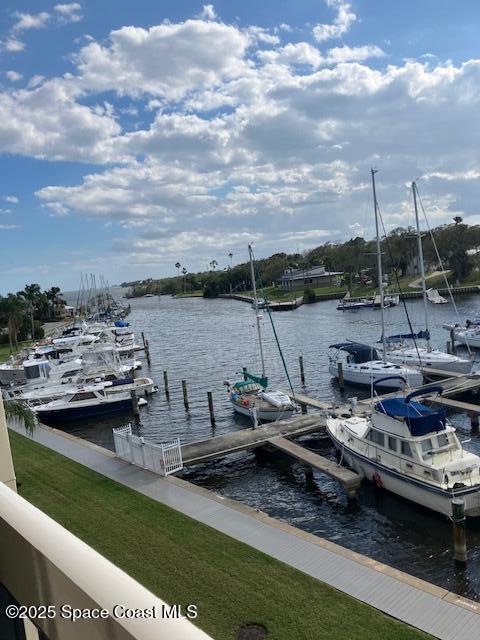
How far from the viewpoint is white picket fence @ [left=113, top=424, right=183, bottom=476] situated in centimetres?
2036

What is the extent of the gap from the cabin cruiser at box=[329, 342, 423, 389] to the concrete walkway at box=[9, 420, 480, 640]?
61.4 ft

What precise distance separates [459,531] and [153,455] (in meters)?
10.8

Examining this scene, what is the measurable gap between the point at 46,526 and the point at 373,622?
1040 cm

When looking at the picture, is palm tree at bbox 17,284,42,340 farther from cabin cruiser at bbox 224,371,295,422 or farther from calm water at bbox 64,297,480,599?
cabin cruiser at bbox 224,371,295,422

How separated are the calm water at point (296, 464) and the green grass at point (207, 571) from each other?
16.2 feet

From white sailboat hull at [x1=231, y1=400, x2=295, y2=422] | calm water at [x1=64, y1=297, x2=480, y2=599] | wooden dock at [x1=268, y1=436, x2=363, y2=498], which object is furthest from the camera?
white sailboat hull at [x1=231, y1=400, x2=295, y2=422]

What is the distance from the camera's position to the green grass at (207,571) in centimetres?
1047

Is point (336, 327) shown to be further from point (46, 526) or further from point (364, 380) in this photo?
point (46, 526)

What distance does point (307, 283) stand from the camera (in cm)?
16162

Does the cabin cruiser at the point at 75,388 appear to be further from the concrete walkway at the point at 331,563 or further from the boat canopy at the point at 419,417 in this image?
the boat canopy at the point at 419,417

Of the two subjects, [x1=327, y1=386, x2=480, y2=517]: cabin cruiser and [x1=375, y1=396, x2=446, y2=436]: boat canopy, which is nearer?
[x1=327, y1=386, x2=480, y2=517]: cabin cruiser

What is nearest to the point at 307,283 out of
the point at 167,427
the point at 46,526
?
the point at 167,427

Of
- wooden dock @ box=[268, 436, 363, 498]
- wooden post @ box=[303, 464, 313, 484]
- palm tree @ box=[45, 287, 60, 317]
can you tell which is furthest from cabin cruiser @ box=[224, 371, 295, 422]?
palm tree @ box=[45, 287, 60, 317]

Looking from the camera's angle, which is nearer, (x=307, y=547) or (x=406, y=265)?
(x=307, y=547)
